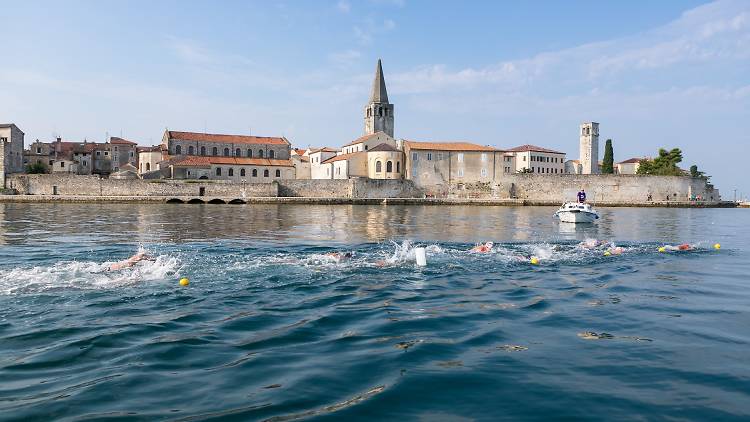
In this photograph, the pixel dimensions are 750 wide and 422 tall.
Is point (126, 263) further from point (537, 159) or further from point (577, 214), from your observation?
point (537, 159)

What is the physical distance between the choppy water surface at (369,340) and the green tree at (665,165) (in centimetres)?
7745

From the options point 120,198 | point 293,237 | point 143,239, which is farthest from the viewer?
point 120,198

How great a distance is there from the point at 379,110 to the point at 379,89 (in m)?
3.65

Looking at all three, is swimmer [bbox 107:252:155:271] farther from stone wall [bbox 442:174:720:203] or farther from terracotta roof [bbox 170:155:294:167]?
stone wall [bbox 442:174:720:203]

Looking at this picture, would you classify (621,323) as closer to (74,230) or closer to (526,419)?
(526,419)

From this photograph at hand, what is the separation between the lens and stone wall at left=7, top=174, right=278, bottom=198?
6444 cm

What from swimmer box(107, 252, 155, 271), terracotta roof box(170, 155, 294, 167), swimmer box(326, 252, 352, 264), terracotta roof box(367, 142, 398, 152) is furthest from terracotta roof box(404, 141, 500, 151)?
swimmer box(107, 252, 155, 271)

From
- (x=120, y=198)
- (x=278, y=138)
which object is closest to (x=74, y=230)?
(x=120, y=198)

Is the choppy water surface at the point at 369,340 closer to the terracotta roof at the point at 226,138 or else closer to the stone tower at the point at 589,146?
the terracotta roof at the point at 226,138

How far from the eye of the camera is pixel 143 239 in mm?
22656

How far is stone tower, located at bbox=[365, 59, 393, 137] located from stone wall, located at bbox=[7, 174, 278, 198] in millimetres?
32023

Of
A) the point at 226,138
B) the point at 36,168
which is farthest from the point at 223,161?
the point at 36,168

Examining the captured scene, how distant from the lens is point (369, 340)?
313 inches

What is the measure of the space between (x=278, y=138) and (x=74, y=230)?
2458 inches
